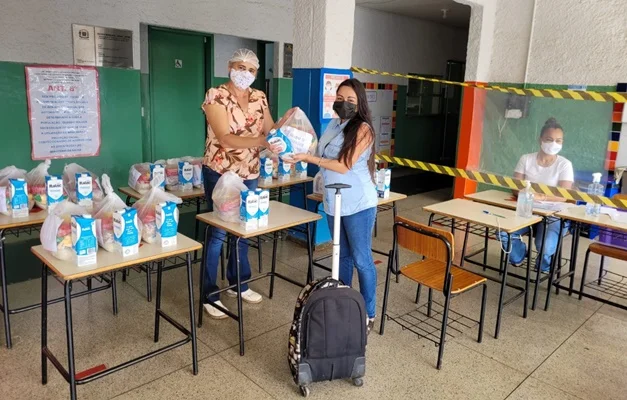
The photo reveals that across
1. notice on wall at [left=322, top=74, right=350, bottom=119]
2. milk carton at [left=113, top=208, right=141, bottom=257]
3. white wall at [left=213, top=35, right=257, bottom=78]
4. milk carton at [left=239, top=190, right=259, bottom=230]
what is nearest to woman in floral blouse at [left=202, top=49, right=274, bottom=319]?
milk carton at [left=239, top=190, right=259, bottom=230]

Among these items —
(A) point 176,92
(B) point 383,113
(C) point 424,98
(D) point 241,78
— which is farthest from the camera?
(C) point 424,98

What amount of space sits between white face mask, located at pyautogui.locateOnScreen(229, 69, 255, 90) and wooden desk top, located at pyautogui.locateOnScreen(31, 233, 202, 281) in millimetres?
1033

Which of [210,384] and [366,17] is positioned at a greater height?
[366,17]

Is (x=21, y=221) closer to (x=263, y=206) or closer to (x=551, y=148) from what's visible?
(x=263, y=206)

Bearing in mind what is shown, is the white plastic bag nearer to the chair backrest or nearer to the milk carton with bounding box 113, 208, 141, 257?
the milk carton with bounding box 113, 208, 141, 257

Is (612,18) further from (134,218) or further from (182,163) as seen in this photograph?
(134,218)

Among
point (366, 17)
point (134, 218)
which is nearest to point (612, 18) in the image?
point (366, 17)

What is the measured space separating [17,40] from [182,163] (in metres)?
1.40

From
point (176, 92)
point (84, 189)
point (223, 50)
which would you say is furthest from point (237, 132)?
point (223, 50)

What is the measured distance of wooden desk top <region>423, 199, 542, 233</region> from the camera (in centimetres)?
292

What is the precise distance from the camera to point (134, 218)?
215 cm

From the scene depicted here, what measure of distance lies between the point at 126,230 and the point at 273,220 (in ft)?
2.84

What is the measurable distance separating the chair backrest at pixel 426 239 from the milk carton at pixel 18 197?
6.71 feet

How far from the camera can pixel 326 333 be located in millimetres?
2227
